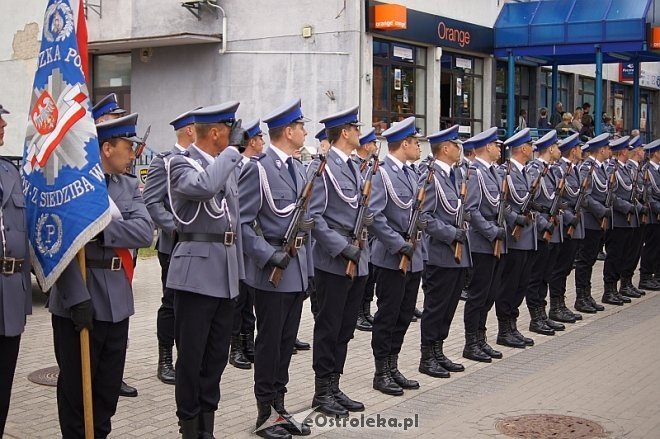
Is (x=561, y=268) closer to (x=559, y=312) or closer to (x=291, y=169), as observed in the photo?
(x=559, y=312)

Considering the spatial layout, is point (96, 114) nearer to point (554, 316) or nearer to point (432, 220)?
point (432, 220)

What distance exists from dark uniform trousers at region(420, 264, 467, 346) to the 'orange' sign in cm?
1210

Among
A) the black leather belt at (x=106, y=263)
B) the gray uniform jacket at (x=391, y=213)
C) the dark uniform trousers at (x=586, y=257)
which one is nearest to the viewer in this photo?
the black leather belt at (x=106, y=263)

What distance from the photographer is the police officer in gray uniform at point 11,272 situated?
4.97 m

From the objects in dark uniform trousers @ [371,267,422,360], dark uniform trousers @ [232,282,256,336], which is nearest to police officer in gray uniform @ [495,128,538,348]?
dark uniform trousers @ [371,267,422,360]

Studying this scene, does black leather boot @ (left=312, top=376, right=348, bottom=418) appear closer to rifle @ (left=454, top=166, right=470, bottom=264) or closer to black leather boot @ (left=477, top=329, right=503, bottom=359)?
rifle @ (left=454, top=166, right=470, bottom=264)

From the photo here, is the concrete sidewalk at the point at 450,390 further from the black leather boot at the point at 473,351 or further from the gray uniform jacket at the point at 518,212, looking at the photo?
the gray uniform jacket at the point at 518,212

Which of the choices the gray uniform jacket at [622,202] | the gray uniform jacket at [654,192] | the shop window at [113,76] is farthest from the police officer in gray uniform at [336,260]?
the shop window at [113,76]

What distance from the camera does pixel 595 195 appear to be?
11.7 meters

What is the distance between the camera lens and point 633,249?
12.6 metres

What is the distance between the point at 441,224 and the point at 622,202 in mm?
4980

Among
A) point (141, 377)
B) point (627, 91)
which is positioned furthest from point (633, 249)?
point (627, 91)

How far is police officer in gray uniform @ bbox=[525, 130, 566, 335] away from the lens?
32.7ft

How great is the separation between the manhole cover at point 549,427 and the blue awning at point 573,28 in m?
17.0
